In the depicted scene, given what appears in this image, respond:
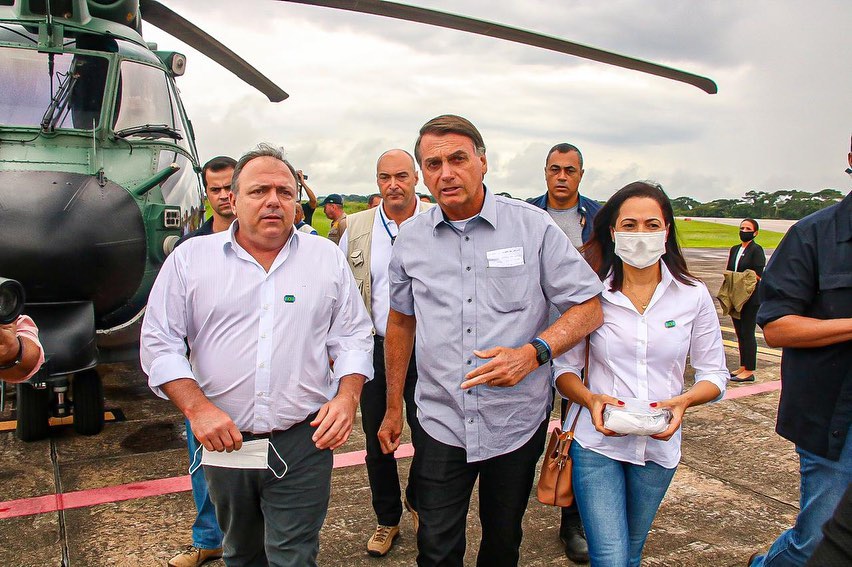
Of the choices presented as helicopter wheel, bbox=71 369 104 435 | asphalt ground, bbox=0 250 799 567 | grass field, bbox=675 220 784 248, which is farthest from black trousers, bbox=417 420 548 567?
grass field, bbox=675 220 784 248

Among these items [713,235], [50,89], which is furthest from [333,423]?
A: [713,235]

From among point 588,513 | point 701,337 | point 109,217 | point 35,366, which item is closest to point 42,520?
point 109,217

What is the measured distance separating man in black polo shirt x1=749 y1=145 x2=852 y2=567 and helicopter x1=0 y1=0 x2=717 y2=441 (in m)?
4.16

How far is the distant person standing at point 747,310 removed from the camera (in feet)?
24.3

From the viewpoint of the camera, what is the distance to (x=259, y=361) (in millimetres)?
2402

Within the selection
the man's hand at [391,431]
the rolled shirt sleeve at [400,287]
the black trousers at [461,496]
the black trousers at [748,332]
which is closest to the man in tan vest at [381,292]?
the man's hand at [391,431]

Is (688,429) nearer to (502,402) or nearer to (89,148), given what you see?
(502,402)

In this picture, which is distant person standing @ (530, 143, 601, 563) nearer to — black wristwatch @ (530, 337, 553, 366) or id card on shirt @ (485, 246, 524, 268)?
id card on shirt @ (485, 246, 524, 268)

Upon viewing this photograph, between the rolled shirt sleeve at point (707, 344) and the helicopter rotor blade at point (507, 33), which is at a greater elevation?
the helicopter rotor blade at point (507, 33)

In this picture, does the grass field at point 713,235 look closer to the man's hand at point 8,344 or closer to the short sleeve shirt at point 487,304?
the short sleeve shirt at point 487,304

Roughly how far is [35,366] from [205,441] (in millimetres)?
572

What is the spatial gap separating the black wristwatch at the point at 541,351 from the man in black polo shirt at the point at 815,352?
0.90 meters

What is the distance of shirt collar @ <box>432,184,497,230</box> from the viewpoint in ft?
8.58

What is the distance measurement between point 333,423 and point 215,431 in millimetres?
Result: 407
